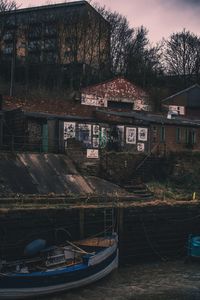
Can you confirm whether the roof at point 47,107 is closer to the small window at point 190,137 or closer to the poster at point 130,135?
the poster at point 130,135

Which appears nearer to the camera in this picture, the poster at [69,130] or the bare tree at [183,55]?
the poster at [69,130]

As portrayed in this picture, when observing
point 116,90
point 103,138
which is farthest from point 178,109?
point 103,138

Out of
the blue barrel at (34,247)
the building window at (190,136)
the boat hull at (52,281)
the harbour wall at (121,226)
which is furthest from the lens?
the building window at (190,136)

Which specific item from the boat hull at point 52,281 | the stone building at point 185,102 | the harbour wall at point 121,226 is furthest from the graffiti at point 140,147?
the stone building at point 185,102

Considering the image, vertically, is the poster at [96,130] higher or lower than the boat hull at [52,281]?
higher

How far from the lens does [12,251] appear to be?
21.5 meters

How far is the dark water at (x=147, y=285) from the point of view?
19.8m

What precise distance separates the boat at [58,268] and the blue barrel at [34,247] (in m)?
0.04

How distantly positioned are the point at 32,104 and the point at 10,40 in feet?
70.9

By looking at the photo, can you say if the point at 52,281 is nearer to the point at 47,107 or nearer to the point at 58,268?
the point at 58,268

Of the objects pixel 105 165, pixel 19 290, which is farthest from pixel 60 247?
pixel 105 165

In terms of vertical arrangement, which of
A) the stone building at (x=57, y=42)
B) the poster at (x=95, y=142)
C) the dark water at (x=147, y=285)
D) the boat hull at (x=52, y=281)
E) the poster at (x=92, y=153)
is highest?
the stone building at (x=57, y=42)

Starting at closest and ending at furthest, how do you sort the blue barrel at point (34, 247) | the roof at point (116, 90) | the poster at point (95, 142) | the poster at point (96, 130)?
the blue barrel at point (34, 247), the poster at point (95, 142), the poster at point (96, 130), the roof at point (116, 90)

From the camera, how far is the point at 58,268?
20.0 meters
